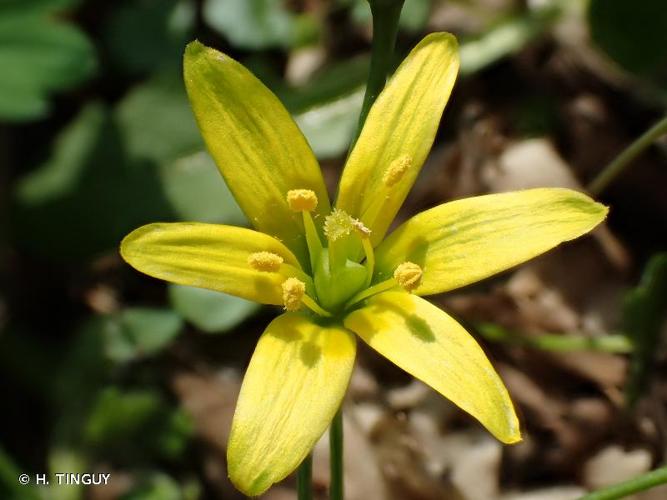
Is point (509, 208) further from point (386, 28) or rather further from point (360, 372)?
point (360, 372)

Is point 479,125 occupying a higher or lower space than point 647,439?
higher

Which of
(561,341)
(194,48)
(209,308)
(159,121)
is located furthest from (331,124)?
(194,48)

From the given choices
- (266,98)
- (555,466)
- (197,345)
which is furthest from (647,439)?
(266,98)

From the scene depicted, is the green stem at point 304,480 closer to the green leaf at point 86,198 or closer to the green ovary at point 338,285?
the green ovary at point 338,285

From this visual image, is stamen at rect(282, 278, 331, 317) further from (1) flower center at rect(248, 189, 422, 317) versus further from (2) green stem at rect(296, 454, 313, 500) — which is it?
(2) green stem at rect(296, 454, 313, 500)

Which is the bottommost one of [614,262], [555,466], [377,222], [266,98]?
[555,466]

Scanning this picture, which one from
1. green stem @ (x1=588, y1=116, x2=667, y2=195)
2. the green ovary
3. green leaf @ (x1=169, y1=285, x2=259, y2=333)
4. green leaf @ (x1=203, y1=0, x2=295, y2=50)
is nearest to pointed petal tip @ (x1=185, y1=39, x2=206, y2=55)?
the green ovary

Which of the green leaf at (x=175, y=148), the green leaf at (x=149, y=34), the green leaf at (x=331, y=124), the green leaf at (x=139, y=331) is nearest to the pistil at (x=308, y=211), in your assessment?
the green leaf at (x=139, y=331)
